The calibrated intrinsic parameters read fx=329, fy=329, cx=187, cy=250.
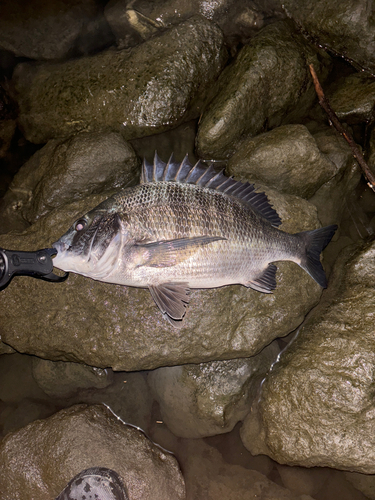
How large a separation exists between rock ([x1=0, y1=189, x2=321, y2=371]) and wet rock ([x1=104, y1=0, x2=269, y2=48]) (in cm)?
353

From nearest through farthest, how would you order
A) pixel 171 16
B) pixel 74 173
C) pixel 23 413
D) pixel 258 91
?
pixel 23 413 → pixel 74 173 → pixel 258 91 → pixel 171 16

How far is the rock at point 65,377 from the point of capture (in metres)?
4.19

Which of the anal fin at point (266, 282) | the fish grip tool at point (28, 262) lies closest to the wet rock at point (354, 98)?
the anal fin at point (266, 282)

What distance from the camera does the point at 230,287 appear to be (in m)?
3.78

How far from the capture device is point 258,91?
454cm

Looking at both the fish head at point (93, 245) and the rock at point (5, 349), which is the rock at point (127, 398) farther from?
the fish head at point (93, 245)

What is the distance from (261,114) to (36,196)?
3.37 metres

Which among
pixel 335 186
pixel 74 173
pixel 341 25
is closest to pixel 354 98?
pixel 341 25

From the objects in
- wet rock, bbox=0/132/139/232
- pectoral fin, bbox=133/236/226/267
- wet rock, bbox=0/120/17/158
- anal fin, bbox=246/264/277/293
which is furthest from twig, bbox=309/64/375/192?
wet rock, bbox=0/120/17/158

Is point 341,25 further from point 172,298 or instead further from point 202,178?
point 172,298

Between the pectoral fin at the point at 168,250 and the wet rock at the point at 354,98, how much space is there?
10.3ft

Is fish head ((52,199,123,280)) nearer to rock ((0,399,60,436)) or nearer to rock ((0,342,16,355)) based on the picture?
rock ((0,342,16,355))

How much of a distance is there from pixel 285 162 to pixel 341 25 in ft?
8.34

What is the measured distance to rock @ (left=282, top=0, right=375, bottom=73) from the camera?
480 cm
